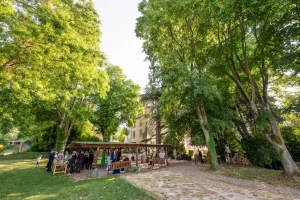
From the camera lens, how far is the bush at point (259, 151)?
53.5 ft

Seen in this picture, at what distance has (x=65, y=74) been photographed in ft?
36.4

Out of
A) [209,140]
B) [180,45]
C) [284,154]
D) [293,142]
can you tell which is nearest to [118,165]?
[209,140]

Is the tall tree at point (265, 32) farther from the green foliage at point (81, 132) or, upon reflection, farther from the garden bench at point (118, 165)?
the green foliage at point (81, 132)

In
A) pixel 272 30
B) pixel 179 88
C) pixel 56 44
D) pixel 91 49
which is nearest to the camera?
pixel 56 44

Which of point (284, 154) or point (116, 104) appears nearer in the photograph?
point (284, 154)

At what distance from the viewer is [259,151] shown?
1681 centimetres

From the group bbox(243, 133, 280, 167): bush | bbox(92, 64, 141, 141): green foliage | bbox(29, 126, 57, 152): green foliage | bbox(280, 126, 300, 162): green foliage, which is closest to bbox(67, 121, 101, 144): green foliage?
bbox(92, 64, 141, 141): green foliage

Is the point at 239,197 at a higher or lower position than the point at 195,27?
lower

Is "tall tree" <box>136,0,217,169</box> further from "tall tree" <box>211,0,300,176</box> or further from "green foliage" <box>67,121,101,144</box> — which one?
"green foliage" <box>67,121,101,144</box>

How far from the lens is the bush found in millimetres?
16312

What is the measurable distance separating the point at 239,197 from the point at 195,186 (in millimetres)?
2341

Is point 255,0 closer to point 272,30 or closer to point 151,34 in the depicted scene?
point 272,30

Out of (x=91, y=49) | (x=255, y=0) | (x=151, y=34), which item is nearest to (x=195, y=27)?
(x=151, y=34)

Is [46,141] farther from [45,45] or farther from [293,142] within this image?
[293,142]
